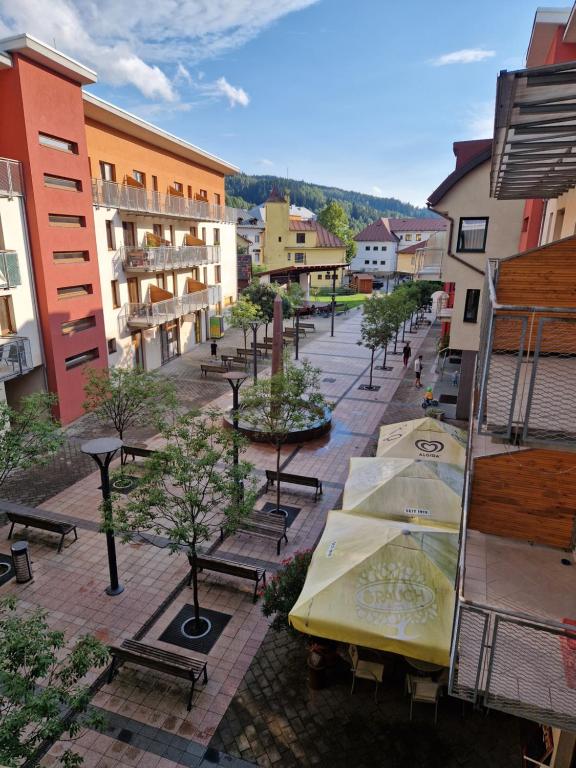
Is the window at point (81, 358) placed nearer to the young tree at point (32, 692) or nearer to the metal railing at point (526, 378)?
the young tree at point (32, 692)

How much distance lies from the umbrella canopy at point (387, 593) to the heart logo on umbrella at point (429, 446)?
12.8 ft

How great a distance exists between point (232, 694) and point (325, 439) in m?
10.7

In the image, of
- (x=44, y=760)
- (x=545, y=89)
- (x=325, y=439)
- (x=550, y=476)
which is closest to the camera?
(x=545, y=89)

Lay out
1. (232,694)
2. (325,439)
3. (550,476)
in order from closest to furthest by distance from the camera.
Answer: (550,476)
(232,694)
(325,439)

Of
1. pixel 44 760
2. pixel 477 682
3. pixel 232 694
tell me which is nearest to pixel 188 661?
pixel 232 694

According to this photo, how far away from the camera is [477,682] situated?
12.9 feet

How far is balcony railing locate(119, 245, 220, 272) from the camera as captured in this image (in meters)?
22.9

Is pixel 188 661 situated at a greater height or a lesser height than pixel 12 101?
lesser

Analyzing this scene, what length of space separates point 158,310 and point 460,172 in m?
14.7

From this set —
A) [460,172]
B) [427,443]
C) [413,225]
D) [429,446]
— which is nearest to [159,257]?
[460,172]

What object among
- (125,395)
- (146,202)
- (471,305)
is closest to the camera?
(125,395)

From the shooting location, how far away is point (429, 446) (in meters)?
11.5

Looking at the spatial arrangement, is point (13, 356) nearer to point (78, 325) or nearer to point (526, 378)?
point (78, 325)

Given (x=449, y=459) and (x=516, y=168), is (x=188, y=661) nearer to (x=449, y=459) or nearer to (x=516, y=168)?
(x=449, y=459)
